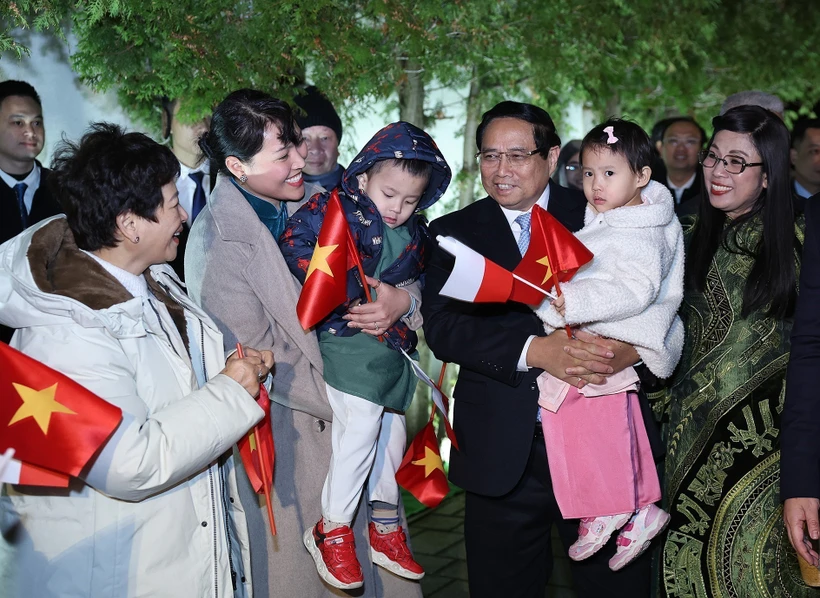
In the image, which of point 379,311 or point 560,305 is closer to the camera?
point 560,305

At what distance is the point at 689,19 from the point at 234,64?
13.5 feet

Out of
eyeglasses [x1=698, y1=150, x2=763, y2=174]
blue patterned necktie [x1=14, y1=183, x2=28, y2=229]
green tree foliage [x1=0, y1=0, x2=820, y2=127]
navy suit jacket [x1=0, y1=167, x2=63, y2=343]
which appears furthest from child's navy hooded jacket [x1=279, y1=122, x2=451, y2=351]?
blue patterned necktie [x1=14, y1=183, x2=28, y2=229]

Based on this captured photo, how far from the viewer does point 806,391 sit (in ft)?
7.75

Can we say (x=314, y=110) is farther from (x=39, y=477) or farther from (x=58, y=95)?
(x=39, y=477)

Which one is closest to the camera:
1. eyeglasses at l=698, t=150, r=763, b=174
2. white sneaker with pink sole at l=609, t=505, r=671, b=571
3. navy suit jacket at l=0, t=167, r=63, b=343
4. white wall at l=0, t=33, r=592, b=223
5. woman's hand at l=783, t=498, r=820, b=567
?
woman's hand at l=783, t=498, r=820, b=567

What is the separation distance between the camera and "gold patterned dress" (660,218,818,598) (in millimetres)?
2990

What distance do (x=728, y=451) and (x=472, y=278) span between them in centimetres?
114

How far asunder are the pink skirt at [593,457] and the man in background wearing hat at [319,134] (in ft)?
6.60

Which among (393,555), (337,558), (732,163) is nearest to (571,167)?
(732,163)

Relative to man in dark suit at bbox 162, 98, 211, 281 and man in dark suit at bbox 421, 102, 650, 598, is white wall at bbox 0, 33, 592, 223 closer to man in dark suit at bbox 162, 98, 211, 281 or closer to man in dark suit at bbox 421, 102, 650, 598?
man in dark suit at bbox 162, 98, 211, 281

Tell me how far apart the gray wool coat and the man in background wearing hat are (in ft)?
5.50

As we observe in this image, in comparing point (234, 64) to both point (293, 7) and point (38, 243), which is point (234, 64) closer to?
point (293, 7)

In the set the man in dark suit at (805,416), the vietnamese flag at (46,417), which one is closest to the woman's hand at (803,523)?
the man in dark suit at (805,416)

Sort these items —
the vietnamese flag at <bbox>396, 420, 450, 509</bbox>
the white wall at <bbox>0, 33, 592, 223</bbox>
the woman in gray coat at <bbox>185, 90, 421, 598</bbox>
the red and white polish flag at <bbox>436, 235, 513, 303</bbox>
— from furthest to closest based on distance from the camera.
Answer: the white wall at <bbox>0, 33, 592, 223</bbox>, the vietnamese flag at <bbox>396, 420, 450, 509</bbox>, the woman in gray coat at <bbox>185, 90, 421, 598</bbox>, the red and white polish flag at <bbox>436, 235, 513, 303</bbox>
